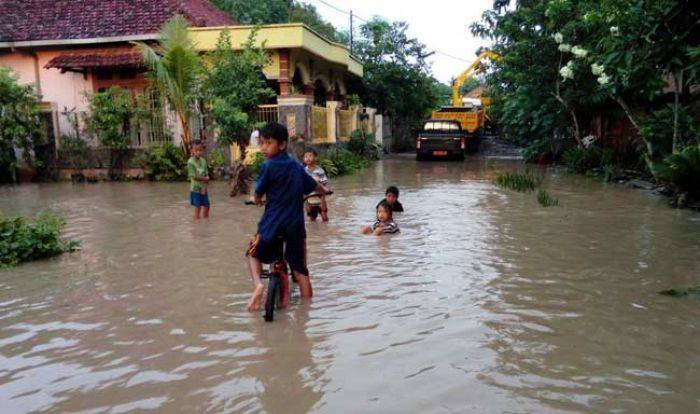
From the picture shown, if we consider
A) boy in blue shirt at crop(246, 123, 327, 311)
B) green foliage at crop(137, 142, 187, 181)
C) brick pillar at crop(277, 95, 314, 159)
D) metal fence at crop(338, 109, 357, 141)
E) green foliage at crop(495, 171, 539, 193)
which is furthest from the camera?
metal fence at crop(338, 109, 357, 141)

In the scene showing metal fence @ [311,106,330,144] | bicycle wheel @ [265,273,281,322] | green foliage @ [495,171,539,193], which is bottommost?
bicycle wheel @ [265,273,281,322]

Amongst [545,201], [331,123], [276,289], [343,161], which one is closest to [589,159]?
[343,161]

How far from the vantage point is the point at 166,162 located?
1648 centimetres

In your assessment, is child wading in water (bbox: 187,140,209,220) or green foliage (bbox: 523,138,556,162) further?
green foliage (bbox: 523,138,556,162)

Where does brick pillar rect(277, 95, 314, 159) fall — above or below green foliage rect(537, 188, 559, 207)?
above

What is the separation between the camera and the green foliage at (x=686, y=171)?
10.0m

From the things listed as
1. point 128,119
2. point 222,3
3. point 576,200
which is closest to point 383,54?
point 222,3

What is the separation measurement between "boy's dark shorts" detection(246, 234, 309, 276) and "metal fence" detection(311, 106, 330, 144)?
1227 cm

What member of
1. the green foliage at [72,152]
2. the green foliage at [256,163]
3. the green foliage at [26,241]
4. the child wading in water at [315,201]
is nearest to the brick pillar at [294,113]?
the green foliage at [256,163]

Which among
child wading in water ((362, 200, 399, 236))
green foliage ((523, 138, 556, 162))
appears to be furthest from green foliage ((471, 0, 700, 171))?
child wading in water ((362, 200, 399, 236))

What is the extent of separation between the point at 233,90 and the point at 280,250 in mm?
10269

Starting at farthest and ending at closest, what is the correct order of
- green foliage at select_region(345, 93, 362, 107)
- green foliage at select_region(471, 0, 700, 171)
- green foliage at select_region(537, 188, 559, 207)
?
green foliage at select_region(345, 93, 362, 107), green foliage at select_region(537, 188, 559, 207), green foliage at select_region(471, 0, 700, 171)

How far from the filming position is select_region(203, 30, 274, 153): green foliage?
14102 millimetres

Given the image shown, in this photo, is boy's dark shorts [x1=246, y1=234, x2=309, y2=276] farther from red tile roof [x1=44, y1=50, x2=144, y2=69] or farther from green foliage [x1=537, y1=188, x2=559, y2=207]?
red tile roof [x1=44, y1=50, x2=144, y2=69]
